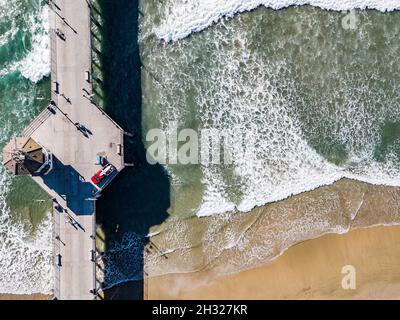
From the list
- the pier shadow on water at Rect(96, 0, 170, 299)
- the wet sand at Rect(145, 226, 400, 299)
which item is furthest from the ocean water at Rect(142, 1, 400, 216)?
the wet sand at Rect(145, 226, 400, 299)

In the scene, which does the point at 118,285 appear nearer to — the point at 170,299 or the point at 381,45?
the point at 170,299

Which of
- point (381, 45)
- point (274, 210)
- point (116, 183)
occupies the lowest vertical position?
point (274, 210)

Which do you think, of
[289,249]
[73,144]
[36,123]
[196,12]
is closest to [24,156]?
[36,123]

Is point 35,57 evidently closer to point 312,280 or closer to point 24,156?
point 24,156

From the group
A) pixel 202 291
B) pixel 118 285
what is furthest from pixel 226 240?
pixel 118 285

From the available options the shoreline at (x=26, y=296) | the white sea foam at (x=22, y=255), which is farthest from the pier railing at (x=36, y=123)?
the shoreline at (x=26, y=296)

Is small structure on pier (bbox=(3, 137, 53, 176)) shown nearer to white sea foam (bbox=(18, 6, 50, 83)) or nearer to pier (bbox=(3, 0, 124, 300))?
pier (bbox=(3, 0, 124, 300))
